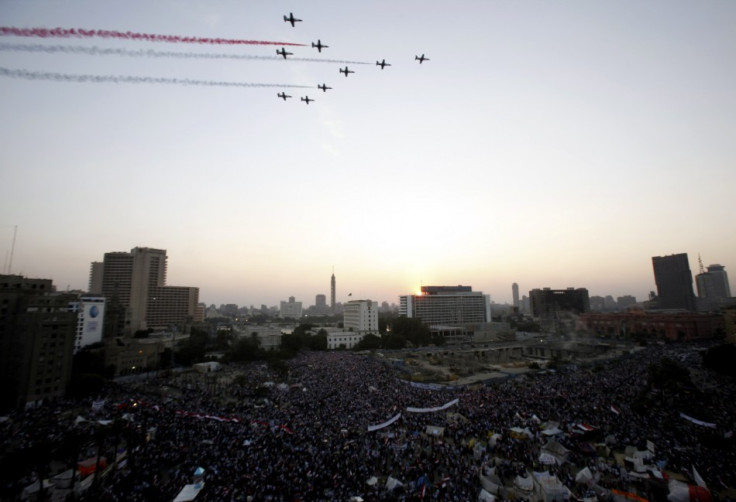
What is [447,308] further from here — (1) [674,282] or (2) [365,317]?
(1) [674,282]

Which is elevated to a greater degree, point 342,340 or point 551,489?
point 342,340

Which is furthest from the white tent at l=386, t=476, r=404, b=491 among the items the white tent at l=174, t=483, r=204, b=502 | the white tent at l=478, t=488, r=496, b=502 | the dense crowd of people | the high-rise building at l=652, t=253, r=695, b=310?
the high-rise building at l=652, t=253, r=695, b=310

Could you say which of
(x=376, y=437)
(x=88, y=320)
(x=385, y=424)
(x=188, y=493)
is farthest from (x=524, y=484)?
(x=88, y=320)

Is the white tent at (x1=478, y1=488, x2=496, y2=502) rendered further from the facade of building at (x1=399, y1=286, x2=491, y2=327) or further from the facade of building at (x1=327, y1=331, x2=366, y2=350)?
the facade of building at (x1=399, y1=286, x2=491, y2=327)

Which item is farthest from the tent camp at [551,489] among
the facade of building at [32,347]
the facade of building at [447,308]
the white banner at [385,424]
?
the facade of building at [447,308]

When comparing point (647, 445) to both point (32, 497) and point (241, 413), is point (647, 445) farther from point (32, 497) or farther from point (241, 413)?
point (32, 497)

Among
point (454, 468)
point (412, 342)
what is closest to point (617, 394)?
point (454, 468)
